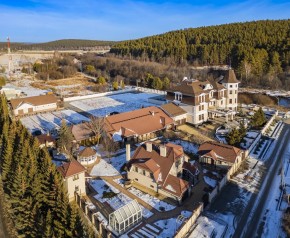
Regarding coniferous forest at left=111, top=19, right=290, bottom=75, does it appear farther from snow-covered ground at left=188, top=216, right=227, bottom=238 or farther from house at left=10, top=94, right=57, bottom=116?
snow-covered ground at left=188, top=216, right=227, bottom=238

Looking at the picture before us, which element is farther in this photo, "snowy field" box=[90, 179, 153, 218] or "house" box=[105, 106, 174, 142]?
"house" box=[105, 106, 174, 142]

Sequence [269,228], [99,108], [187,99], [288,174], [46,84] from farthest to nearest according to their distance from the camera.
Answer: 1. [46,84]
2. [99,108]
3. [187,99]
4. [288,174]
5. [269,228]

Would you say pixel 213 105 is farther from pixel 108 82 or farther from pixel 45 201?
pixel 108 82

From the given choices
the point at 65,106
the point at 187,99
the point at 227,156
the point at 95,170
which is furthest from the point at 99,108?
the point at 227,156

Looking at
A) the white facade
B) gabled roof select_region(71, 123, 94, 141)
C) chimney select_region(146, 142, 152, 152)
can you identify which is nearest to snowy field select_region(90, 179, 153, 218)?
the white facade

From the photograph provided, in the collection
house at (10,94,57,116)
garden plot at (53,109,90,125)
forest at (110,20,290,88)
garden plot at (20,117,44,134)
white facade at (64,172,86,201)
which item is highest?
forest at (110,20,290,88)

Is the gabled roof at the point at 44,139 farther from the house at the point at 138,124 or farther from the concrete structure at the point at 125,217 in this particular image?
the concrete structure at the point at 125,217
